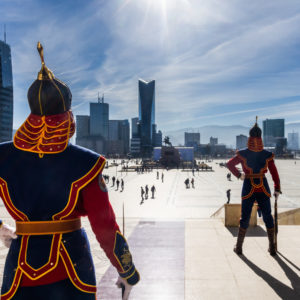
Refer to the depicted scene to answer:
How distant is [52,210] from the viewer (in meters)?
1.99

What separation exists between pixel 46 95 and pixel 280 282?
184 inches

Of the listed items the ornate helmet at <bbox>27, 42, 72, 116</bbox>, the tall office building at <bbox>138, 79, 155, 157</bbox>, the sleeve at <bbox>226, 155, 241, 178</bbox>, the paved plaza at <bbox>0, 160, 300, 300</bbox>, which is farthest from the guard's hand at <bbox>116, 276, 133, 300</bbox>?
the tall office building at <bbox>138, 79, 155, 157</bbox>

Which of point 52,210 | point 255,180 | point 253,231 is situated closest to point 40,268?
point 52,210

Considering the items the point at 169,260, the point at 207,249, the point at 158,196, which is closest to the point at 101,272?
the point at 169,260

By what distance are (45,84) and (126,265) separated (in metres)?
1.44

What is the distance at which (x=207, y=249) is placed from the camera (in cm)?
631

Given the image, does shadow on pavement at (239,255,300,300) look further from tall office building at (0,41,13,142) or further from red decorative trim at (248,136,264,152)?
tall office building at (0,41,13,142)

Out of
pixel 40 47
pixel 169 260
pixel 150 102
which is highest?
pixel 150 102

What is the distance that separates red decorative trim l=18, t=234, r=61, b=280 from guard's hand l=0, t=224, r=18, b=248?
0.45ft

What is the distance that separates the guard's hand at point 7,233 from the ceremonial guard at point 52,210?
2cm

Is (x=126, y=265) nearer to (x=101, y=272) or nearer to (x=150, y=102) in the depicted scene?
(x=101, y=272)

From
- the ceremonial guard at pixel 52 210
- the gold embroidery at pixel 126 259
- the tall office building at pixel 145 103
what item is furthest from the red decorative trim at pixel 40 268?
the tall office building at pixel 145 103

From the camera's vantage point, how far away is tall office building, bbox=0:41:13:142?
94.1 meters

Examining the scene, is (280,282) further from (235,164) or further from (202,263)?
(235,164)
